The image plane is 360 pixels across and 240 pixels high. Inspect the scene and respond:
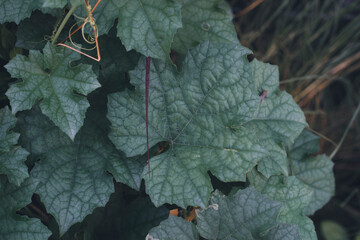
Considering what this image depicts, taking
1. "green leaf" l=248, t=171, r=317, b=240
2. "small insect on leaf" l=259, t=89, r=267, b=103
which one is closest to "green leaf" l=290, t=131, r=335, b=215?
"green leaf" l=248, t=171, r=317, b=240

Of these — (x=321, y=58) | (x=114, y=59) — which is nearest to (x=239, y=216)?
(x=114, y=59)

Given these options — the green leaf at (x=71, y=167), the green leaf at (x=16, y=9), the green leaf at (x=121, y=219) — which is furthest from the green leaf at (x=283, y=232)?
the green leaf at (x=16, y=9)

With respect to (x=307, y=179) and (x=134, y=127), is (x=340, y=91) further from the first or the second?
(x=134, y=127)

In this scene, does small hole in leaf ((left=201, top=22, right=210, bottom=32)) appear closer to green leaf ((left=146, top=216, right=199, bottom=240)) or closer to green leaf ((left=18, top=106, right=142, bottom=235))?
green leaf ((left=18, top=106, right=142, bottom=235))

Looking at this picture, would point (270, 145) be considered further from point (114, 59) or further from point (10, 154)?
point (10, 154)

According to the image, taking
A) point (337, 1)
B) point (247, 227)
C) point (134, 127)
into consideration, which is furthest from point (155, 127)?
point (337, 1)

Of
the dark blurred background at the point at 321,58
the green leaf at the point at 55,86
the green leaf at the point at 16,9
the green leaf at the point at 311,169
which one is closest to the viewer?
the green leaf at the point at 55,86

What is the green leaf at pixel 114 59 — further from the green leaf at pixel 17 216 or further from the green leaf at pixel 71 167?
the green leaf at pixel 17 216
